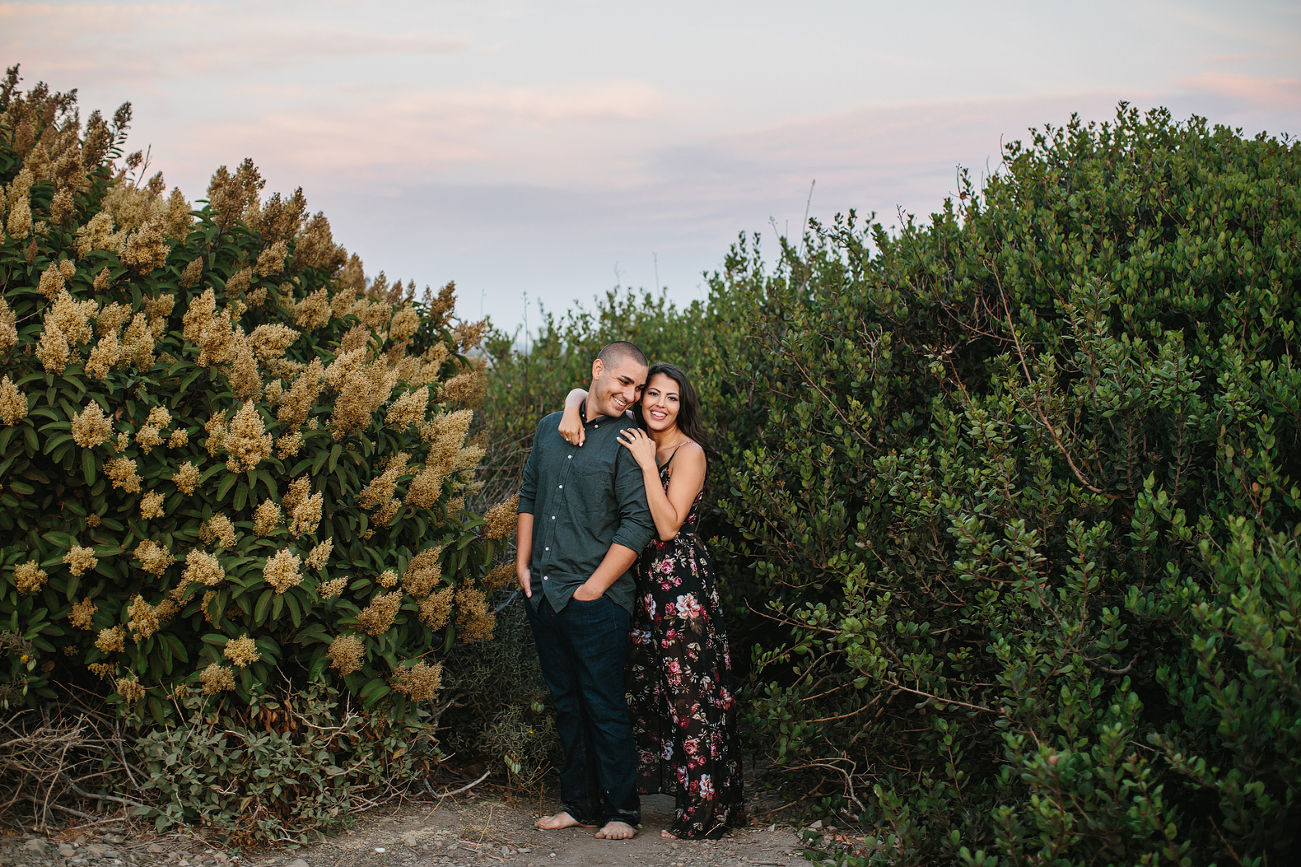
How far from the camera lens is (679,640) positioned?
4.35 m

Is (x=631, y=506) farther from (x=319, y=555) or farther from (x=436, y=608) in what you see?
(x=319, y=555)

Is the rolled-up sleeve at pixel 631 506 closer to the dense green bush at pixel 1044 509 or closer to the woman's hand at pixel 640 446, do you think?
the woman's hand at pixel 640 446

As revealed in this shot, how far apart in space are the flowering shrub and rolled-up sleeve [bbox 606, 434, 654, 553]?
0.74m

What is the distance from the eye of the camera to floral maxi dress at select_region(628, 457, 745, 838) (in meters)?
4.27

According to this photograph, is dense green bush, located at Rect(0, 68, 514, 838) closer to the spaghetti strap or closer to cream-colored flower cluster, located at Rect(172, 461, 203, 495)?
cream-colored flower cluster, located at Rect(172, 461, 203, 495)

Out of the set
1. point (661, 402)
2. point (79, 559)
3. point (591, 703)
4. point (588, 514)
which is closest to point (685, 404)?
point (661, 402)

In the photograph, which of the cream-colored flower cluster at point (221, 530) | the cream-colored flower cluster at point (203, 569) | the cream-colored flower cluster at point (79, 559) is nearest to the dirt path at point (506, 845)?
the cream-colored flower cluster at point (203, 569)

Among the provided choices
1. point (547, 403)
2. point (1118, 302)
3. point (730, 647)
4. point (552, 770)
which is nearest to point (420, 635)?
point (552, 770)

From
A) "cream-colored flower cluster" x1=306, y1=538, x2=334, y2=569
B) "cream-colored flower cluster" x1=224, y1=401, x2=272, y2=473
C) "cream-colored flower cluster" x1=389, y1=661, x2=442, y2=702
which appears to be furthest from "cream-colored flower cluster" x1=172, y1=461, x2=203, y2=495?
"cream-colored flower cluster" x1=389, y1=661, x2=442, y2=702

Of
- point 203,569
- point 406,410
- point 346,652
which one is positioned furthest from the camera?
point 406,410

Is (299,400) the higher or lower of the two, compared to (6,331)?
lower

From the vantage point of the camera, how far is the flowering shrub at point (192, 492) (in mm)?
3512

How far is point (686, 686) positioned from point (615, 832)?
2.46 ft

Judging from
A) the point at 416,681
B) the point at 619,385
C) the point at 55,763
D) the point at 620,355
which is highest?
the point at 620,355
